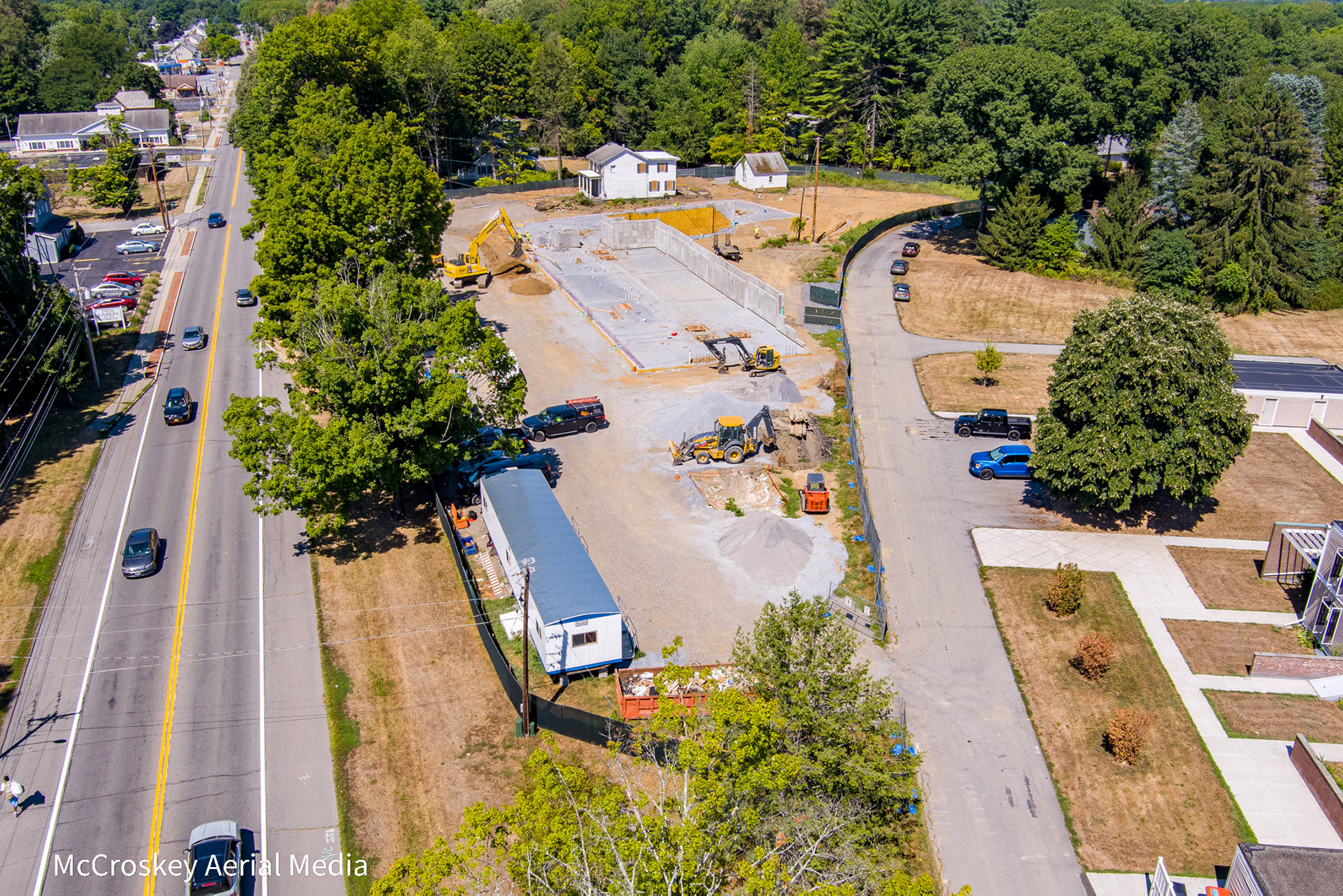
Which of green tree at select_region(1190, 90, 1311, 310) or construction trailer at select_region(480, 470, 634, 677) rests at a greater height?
green tree at select_region(1190, 90, 1311, 310)

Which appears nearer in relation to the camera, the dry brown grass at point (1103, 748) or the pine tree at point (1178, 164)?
the dry brown grass at point (1103, 748)

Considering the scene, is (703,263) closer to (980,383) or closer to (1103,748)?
(980,383)

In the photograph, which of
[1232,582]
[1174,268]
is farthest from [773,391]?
[1174,268]

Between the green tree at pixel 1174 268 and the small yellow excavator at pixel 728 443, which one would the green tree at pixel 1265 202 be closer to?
the green tree at pixel 1174 268

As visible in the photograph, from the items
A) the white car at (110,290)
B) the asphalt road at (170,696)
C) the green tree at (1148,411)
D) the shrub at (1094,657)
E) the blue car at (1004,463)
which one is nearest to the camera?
the asphalt road at (170,696)

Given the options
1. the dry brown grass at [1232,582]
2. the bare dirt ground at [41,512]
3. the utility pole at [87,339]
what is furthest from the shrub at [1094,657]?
the utility pole at [87,339]

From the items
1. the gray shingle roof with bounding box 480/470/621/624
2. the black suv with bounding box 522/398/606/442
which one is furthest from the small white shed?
the gray shingle roof with bounding box 480/470/621/624

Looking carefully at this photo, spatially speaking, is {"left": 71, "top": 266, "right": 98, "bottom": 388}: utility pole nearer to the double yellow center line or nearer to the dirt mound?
the double yellow center line
